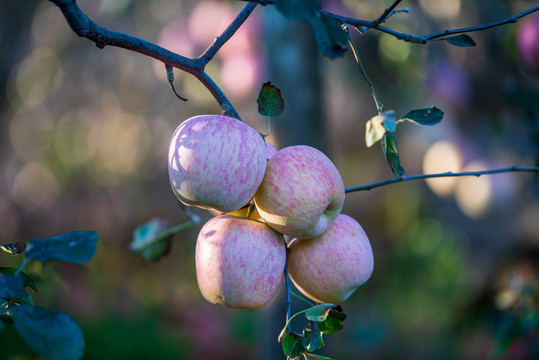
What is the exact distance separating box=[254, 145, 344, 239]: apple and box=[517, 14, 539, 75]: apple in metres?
0.76

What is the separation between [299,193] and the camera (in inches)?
17.2

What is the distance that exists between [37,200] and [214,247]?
3289 millimetres

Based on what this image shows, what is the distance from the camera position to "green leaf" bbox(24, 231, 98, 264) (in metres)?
0.36

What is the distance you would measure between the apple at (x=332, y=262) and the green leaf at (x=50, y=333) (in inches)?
8.5

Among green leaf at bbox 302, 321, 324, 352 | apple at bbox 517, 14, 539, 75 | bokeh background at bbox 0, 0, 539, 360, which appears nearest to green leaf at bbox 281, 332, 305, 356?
green leaf at bbox 302, 321, 324, 352

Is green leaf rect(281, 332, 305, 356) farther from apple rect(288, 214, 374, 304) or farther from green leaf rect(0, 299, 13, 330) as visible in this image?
green leaf rect(0, 299, 13, 330)

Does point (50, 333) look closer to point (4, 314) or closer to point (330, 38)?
point (4, 314)

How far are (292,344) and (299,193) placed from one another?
0.42ft

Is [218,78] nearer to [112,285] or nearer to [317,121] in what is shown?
[317,121]

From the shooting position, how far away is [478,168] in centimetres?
151

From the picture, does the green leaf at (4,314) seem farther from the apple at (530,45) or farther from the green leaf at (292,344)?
the apple at (530,45)

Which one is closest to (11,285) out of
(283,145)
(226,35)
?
(226,35)

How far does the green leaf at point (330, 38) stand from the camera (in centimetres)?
39

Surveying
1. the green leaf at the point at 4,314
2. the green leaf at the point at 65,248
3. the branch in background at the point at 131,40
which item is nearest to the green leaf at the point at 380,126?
the branch in background at the point at 131,40
